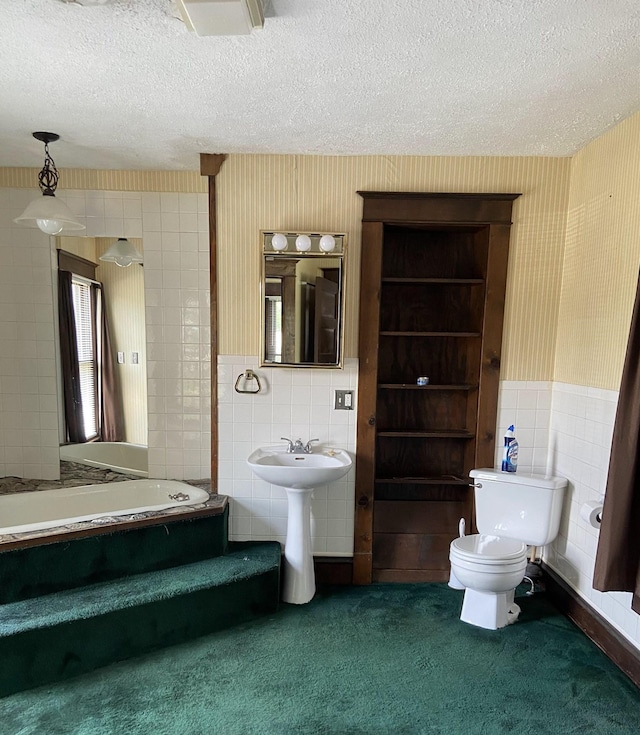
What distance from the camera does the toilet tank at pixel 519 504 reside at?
2471 mm

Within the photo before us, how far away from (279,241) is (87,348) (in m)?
1.51

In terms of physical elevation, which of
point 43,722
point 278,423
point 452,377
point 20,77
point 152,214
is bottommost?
point 43,722

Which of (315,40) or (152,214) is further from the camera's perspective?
(152,214)

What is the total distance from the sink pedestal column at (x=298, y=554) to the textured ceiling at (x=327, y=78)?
1.92 m

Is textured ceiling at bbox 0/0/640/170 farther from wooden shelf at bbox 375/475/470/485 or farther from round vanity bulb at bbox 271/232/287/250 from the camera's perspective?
wooden shelf at bbox 375/475/470/485

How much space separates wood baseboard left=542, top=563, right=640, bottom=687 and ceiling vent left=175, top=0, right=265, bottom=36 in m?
2.82

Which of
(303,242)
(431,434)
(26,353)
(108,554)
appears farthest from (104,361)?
(431,434)

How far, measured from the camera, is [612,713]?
1811 millimetres

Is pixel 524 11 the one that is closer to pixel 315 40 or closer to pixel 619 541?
pixel 315 40

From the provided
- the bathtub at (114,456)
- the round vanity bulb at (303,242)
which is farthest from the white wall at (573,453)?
the bathtub at (114,456)

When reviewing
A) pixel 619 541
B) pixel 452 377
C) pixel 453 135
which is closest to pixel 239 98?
pixel 453 135

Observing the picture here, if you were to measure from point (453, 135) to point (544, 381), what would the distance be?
147 centimetres

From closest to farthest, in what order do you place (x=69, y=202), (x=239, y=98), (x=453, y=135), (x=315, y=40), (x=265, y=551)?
(x=315, y=40) → (x=239, y=98) → (x=453, y=135) → (x=265, y=551) → (x=69, y=202)

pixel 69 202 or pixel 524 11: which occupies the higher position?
pixel 524 11
